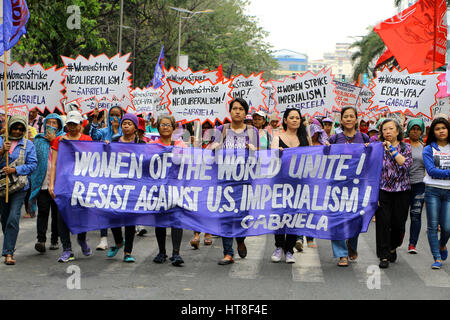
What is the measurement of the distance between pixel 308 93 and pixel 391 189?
369 cm

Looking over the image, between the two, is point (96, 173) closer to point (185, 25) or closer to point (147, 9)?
point (147, 9)

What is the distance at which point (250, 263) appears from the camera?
8.16 metres

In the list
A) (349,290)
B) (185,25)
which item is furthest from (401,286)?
(185,25)

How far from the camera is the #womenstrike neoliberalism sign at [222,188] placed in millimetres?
8008

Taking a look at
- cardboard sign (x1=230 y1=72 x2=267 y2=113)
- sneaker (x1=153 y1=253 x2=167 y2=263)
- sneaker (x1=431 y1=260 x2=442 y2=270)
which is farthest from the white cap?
cardboard sign (x1=230 y1=72 x2=267 y2=113)

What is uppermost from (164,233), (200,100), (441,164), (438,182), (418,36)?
(418,36)

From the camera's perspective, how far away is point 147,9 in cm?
3988

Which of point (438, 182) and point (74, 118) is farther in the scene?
point (74, 118)

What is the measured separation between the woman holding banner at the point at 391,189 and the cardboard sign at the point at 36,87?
574 centimetres

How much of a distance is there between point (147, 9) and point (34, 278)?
3428 cm

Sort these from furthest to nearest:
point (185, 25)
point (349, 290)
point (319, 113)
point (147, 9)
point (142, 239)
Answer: point (185, 25) < point (147, 9) < point (319, 113) < point (142, 239) < point (349, 290)

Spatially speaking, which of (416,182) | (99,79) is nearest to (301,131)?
(416,182)

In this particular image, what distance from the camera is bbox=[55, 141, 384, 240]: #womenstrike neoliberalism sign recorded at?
8.01 meters

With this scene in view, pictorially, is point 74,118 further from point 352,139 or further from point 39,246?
point 352,139
